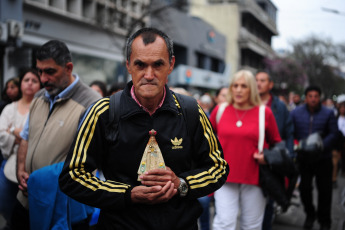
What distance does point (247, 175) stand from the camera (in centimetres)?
435

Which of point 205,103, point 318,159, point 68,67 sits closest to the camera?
Answer: point 68,67

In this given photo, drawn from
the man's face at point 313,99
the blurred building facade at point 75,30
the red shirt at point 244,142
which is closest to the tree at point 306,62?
the blurred building facade at point 75,30

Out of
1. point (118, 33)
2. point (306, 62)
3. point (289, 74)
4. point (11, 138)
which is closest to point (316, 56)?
point (306, 62)

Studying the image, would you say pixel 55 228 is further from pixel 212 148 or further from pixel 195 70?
pixel 195 70

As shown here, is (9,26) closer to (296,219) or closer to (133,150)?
(296,219)

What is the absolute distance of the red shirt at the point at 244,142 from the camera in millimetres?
4359

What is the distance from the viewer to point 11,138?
14.3 feet

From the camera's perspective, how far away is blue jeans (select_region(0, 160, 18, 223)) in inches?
158

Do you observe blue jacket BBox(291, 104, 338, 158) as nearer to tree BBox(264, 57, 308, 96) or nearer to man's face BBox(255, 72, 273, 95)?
man's face BBox(255, 72, 273, 95)

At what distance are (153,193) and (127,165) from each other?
0.24 metres

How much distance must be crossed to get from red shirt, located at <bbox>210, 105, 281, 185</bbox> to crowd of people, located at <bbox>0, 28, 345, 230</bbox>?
1cm

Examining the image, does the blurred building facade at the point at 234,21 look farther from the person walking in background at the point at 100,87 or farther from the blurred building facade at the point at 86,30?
the person walking in background at the point at 100,87

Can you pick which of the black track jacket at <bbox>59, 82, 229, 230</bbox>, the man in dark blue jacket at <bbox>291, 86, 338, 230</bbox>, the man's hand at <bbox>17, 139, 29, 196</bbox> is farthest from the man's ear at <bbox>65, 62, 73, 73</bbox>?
the man in dark blue jacket at <bbox>291, 86, 338, 230</bbox>

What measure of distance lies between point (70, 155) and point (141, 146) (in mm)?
413
